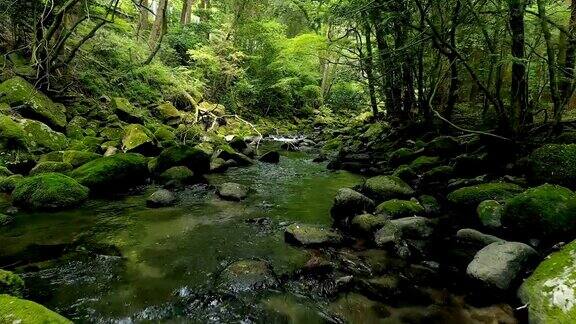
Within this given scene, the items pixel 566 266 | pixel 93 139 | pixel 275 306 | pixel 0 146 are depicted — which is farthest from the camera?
pixel 93 139

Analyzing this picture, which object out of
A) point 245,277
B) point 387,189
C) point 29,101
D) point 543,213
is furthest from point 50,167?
point 543,213

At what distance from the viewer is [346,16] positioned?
7.23m

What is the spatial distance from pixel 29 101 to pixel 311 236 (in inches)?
327

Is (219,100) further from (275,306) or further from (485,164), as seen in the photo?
(275,306)

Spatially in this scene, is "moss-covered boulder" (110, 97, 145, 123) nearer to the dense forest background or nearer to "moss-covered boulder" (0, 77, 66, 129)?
the dense forest background

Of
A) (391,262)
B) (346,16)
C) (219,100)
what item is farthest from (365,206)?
(219,100)

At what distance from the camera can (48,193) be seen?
6.06 m

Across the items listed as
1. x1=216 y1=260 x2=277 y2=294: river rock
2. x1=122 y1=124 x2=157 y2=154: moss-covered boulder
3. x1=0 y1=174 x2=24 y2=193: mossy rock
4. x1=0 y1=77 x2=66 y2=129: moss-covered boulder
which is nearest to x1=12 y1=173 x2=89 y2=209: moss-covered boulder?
x1=0 y1=174 x2=24 y2=193: mossy rock

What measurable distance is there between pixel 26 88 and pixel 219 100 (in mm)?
11257

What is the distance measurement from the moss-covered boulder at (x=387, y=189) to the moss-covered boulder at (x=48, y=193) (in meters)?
5.16

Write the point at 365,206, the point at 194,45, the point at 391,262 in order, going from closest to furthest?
the point at 391,262
the point at 365,206
the point at 194,45

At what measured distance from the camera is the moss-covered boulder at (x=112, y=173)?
7.11 metres

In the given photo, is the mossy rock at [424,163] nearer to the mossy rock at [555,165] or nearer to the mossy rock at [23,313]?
the mossy rock at [555,165]

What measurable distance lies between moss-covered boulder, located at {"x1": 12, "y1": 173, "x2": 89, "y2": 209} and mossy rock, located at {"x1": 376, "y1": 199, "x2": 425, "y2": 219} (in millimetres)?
5023
